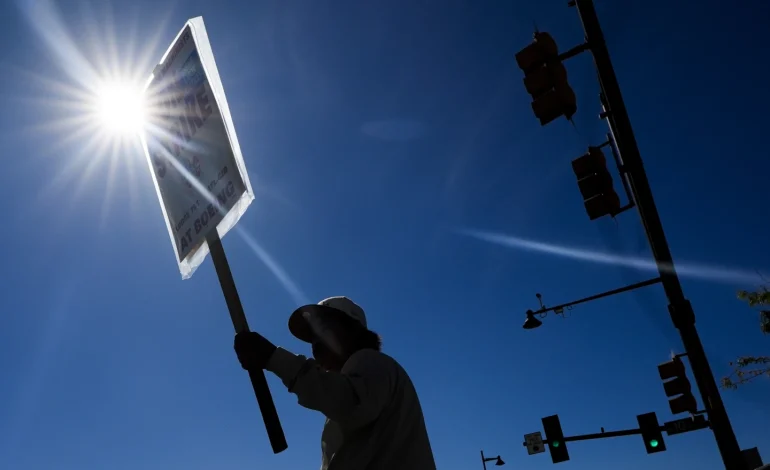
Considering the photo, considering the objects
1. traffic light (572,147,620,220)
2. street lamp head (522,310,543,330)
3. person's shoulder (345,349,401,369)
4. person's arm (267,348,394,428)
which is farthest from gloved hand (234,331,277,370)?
street lamp head (522,310,543,330)

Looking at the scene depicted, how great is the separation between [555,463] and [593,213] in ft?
36.4

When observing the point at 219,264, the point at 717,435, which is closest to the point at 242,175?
the point at 219,264

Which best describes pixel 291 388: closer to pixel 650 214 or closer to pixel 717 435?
pixel 650 214

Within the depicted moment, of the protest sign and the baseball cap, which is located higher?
the protest sign

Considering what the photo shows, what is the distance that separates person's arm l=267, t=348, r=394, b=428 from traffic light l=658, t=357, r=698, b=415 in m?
8.68

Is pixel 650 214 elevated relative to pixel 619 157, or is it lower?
lower

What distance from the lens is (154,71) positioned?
3.27 meters

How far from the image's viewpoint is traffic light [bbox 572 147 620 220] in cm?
708

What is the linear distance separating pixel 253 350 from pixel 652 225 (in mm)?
6705

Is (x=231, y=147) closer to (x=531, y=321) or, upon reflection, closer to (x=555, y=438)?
(x=531, y=321)

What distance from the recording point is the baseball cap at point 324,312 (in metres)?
2.83

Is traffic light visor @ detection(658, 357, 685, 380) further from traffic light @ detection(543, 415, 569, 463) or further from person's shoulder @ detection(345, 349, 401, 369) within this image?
person's shoulder @ detection(345, 349, 401, 369)

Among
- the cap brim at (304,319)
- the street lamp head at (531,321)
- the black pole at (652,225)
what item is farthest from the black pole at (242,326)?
the street lamp head at (531,321)

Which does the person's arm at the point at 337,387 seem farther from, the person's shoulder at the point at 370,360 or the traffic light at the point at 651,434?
the traffic light at the point at 651,434
